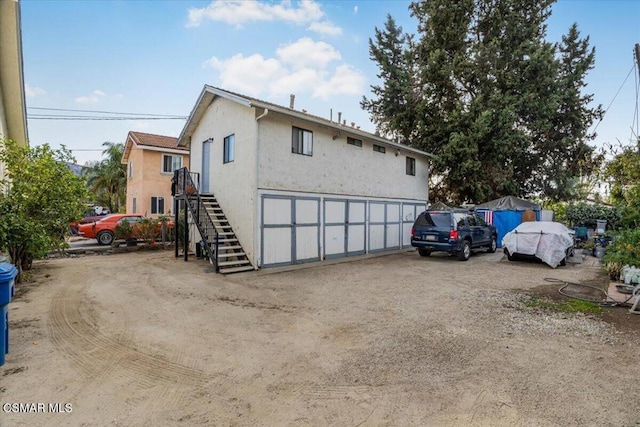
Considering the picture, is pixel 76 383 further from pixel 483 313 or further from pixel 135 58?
pixel 135 58

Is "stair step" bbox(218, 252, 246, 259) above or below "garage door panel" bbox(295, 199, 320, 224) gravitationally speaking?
below

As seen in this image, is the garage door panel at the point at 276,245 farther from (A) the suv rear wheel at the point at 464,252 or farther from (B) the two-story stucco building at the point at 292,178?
Answer: (A) the suv rear wheel at the point at 464,252

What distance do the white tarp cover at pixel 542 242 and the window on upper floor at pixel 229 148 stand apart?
35.0 ft

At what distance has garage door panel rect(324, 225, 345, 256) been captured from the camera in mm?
12477

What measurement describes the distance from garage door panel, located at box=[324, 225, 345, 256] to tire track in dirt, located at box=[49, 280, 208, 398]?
791 centimetres

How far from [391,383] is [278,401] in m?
1.24

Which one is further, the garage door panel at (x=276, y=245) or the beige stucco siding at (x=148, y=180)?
the beige stucco siding at (x=148, y=180)

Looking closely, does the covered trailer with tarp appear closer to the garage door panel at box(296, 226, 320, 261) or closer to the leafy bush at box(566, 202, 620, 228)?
the leafy bush at box(566, 202, 620, 228)

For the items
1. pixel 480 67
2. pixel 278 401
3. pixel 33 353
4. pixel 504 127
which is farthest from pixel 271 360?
pixel 480 67

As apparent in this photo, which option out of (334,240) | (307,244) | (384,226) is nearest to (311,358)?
(307,244)

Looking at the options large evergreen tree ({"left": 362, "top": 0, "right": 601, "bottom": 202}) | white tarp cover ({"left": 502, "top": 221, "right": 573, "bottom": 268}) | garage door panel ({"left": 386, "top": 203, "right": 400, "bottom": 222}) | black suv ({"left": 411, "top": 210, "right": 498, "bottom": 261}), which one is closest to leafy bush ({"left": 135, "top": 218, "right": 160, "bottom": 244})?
garage door panel ({"left": 386, "top": 203, "right": 400, "bottom": 222})

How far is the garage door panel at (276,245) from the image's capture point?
1048 centimetres

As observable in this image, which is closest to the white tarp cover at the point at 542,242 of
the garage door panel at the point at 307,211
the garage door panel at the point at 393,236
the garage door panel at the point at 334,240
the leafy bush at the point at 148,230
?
the garage door panel at the point at 393,236

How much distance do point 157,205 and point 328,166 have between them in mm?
14685
